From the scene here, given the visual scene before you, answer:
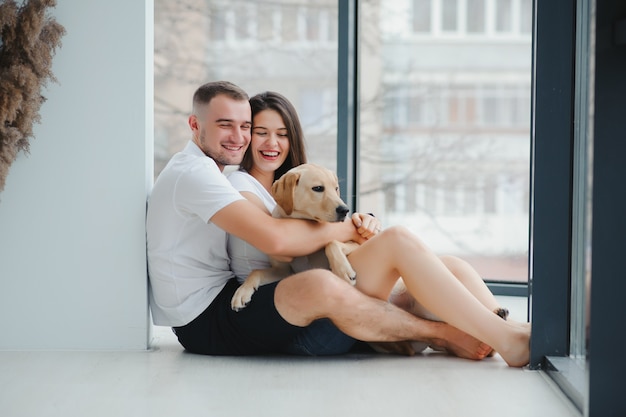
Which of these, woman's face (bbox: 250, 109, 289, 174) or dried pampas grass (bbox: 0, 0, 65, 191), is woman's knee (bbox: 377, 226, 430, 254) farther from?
dried pampas grass (bbox: 0, 0, 65, 191)

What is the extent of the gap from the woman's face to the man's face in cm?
10

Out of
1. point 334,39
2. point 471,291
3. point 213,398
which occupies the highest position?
point 334,39

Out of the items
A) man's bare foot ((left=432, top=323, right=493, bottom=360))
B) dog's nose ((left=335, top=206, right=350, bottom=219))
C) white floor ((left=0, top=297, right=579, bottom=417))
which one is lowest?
white floor ((left=0, top=297, right=579, bottom=417))

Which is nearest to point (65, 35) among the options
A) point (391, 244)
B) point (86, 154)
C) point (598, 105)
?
point (86, 154)

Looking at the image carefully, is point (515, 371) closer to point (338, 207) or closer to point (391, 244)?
point (391, 244)

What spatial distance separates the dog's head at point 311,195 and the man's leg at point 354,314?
218 mm

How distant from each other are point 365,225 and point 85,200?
0.95 meters

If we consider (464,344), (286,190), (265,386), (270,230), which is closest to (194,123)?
(286,190)

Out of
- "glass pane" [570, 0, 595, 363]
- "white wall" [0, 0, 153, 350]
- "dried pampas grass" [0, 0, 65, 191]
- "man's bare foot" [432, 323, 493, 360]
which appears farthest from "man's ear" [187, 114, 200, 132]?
"glass pane" [570, 0, 595, 363]

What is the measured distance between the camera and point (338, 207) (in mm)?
2742

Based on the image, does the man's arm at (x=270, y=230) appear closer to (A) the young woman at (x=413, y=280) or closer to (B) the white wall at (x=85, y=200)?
(A) the young woman at (x=413, y=280)

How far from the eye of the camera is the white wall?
2.90m

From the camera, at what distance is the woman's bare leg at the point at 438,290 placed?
8.55ft

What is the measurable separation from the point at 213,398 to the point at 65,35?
1.35 m
